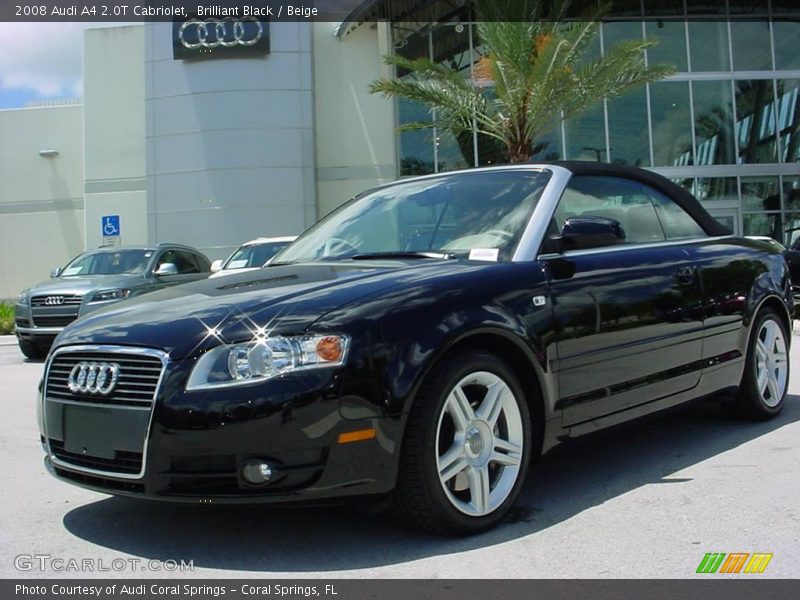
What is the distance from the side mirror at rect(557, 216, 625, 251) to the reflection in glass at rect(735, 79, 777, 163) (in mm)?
20865

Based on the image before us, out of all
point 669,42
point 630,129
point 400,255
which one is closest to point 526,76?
point 630,129

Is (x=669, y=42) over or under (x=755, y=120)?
over

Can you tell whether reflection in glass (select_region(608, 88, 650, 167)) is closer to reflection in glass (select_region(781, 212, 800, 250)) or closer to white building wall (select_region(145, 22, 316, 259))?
reflection in glass (select_region(781, 212, 800, 250))

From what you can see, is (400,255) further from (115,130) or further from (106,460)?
(115,130)

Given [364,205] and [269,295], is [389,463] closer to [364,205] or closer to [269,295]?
[269,295]

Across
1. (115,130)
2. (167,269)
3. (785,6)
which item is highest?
(785,6)

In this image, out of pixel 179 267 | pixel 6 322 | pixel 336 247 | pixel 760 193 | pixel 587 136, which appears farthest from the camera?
pixel 760 193

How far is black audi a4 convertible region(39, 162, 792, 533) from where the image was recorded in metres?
2.98

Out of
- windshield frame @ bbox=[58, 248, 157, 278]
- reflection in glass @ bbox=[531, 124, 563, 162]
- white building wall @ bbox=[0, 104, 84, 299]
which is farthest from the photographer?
white building wall @ bbox=[0, 104, 84, 299]

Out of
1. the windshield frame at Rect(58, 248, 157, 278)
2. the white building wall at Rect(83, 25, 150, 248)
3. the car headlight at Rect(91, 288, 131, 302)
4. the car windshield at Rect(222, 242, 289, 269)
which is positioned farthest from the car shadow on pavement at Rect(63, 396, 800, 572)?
the white building wall at Rect(83, 25, 150, 248)

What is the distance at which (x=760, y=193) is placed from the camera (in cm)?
2295

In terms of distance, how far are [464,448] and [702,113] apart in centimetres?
2178

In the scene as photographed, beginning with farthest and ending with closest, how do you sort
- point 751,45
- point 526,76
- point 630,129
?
1. point 751,45
2. point 630,129
3. point 526,76

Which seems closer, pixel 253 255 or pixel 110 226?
pixel 253 255
